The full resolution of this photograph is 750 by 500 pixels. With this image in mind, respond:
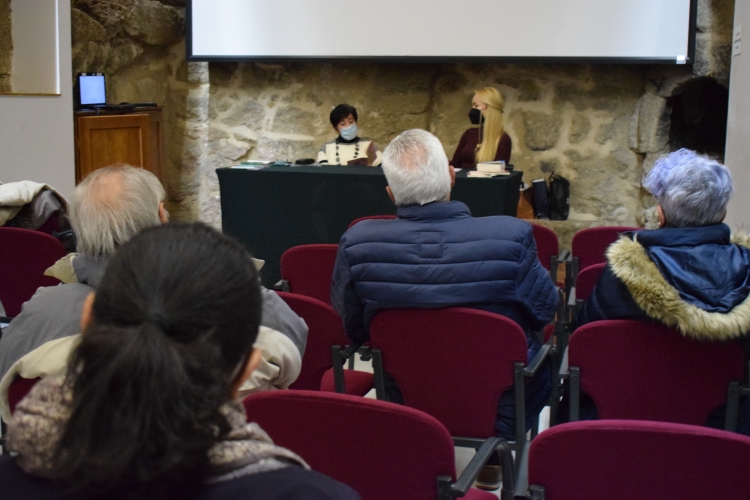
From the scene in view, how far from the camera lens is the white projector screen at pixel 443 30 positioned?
590 cm

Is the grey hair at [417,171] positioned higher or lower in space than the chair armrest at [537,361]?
higher

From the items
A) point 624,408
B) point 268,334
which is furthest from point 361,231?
point 624,408

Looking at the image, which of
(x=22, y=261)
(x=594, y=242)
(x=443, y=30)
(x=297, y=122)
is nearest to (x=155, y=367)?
(x=22, y=261)

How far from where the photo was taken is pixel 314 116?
6879 millimetres

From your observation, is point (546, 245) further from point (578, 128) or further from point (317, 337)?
point (578, 128)

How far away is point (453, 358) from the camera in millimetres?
2283

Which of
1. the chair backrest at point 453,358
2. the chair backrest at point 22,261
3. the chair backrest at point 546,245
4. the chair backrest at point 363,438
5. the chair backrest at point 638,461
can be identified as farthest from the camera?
the chair backrest at point 546,245

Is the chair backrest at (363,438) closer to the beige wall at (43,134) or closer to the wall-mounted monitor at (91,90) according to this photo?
the beige wall at (43,134)

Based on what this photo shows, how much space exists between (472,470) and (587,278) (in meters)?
1.50

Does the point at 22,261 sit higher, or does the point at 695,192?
the point at 695,192

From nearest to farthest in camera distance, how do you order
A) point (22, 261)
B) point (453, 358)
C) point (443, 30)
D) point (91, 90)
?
1. point (453, 358)
2. point (22, 261)
3. point (91, 90)
4. point (443, 30)

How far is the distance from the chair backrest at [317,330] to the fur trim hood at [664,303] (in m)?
0.81

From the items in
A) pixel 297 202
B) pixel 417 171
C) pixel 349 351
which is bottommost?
pixel 349 351

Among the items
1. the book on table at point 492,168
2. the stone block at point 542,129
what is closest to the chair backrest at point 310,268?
the book on table at point 492,168
